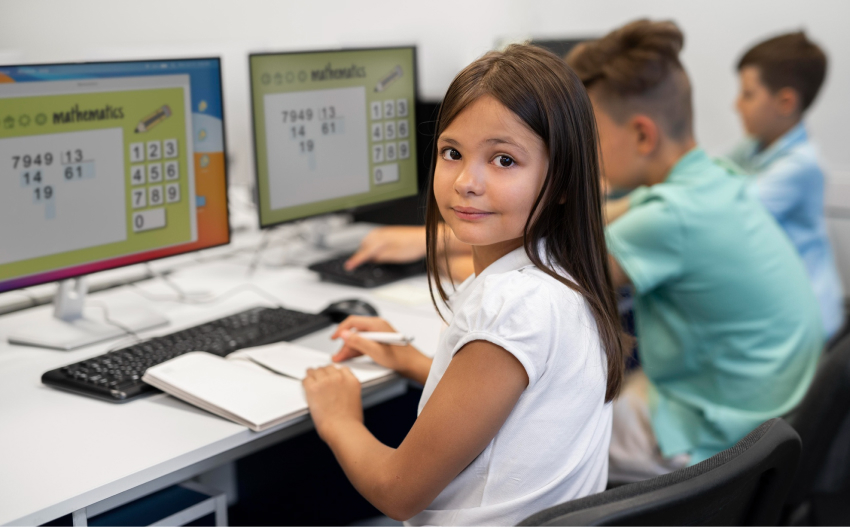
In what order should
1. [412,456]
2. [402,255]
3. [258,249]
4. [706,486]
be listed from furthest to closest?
1. [258,249]
2. [402,255]
3. [412,456]
4. [706,486]

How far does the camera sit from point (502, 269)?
0.96m

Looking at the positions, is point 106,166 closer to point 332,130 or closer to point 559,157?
point 332,130

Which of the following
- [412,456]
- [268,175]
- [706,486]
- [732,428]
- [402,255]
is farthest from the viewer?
[402,255]

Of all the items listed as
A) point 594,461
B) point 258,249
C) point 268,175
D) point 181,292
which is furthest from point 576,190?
point 258,249

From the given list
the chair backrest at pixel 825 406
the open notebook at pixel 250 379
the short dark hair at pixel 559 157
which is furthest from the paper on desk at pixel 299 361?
the chair backrest at pixel 825 406

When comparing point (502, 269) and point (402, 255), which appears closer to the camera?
point (502, 269)

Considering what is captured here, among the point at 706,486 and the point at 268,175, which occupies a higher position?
the point at 268,175

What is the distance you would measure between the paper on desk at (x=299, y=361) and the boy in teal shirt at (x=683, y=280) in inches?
18.9

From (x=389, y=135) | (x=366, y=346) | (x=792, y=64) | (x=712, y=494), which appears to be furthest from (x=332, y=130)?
(x=792, y=64)

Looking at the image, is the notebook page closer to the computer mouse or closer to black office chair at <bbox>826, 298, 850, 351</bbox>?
the computer mouse

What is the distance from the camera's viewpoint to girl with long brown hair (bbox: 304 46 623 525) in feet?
2.86

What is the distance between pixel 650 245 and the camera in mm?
1414

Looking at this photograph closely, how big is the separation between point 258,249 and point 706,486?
149cm

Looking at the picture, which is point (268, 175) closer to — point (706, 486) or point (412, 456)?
point (412, 456)
